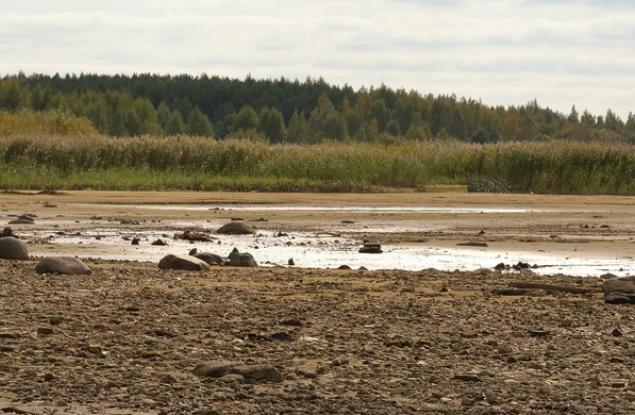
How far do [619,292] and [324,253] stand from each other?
228 inches

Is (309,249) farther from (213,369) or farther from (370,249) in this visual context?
(213,369)

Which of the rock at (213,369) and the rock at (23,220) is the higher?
the rock at (213,369)

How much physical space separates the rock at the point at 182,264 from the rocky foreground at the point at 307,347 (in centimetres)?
106

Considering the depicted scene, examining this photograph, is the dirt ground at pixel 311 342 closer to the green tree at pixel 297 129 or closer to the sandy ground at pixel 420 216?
the sandy ground at pixel 420 216

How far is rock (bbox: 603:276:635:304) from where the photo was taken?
1022cm

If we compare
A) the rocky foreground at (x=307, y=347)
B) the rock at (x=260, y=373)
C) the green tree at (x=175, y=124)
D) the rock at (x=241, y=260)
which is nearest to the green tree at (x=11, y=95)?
the green tree at (x=175, y=124)

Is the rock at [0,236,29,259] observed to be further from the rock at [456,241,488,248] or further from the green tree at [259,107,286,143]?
the green tree at [259,107,286,143]

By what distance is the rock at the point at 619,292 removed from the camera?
1022 cm

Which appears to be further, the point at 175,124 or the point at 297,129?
the point at 297,129

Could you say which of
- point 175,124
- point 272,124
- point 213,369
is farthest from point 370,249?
point 175,124

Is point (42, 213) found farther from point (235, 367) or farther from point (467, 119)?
point (467, 119)

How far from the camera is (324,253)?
51.5ft

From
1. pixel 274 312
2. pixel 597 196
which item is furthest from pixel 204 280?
pixel 597 196

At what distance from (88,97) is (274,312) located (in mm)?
93403
